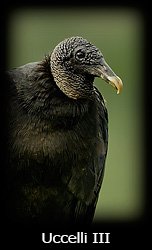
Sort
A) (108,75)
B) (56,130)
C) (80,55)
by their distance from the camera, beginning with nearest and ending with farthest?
(108,75)
(80,55)
(56,130)

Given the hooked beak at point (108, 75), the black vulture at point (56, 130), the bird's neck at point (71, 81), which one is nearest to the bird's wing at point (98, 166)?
the black vulture at point (56, 130)

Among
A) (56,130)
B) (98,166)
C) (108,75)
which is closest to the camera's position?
(108,75)

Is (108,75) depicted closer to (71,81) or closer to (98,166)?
(71,81)

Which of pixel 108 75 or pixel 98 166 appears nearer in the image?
pixel 108 75

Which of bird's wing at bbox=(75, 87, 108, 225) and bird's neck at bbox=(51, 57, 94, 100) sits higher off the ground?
bird's neck at bbox=(51, 57, 94, 100)

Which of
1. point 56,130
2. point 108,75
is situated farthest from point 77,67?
point 56,130

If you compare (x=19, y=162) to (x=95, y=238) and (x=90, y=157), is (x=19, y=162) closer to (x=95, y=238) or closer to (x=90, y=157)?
(x=90, y=157)

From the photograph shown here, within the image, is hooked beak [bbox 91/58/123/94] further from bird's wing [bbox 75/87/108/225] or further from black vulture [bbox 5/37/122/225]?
bird's wing [bbox 75/87/108/225]

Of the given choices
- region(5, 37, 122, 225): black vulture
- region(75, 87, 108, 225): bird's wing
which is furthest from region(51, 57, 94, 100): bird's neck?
region(75, 87, 108, 225): bird's wing
